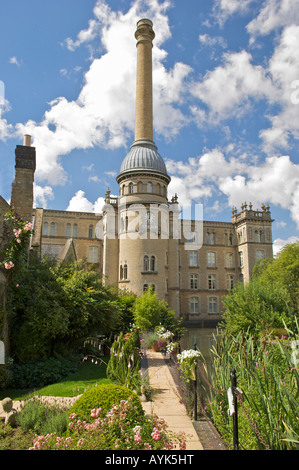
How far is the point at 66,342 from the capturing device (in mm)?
13250

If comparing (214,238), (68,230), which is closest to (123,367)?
(68,230)

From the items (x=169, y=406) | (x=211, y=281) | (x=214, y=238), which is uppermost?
(x=214, y=238)

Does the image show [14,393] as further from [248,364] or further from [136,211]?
[136,211]

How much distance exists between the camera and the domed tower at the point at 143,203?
3158cm

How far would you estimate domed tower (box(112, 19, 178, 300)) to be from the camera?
104 feet

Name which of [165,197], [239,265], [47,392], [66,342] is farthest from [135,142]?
[47,392]

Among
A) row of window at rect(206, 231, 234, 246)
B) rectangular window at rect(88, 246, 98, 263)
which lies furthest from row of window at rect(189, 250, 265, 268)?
rectangular window at rect(88, 246, 98, 263)

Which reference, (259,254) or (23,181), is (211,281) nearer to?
(259,254)

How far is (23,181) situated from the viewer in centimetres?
1530

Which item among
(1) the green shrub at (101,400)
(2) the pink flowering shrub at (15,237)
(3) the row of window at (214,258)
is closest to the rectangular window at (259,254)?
(3) the row of window at (214,258)

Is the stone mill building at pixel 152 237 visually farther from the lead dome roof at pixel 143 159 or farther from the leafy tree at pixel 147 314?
the leafy tree at pixel 147 314

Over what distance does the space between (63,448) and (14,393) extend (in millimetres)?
5553

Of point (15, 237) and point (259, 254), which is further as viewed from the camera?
point (259, 254)

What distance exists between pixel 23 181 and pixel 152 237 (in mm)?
17623
